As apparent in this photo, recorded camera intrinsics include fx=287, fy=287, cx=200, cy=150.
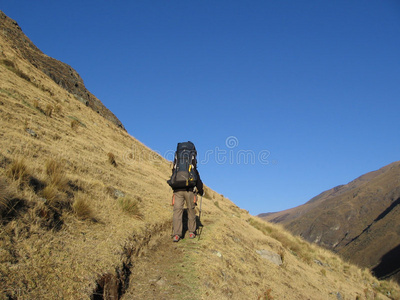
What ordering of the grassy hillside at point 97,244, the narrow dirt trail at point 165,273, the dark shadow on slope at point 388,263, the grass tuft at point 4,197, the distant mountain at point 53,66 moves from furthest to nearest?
the dark shadow on slope at point 388,263, the distant mountain at point 53,66, the narrow dirt trail at point 165,273, the grass tuft at point 4,197, the grassy hillside at point 97,244

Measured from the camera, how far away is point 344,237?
4299 inches

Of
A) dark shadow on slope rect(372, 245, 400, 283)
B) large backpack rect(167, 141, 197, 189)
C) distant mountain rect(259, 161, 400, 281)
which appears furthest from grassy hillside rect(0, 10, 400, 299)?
dark shadow on slope rect(372, 245, 400, 283)

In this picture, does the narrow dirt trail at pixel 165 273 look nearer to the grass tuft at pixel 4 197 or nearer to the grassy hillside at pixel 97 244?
the grassy hillside at pixel 97 244

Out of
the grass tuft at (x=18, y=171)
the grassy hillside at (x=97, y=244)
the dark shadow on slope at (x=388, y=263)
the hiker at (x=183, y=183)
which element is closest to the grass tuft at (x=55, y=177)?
the grassy hillside at (x=97, y=244)

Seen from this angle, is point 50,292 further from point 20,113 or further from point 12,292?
point 20,113

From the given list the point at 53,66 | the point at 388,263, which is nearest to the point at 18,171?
the point at 53,66

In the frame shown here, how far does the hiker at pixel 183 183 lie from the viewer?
7.68m

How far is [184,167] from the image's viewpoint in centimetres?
777

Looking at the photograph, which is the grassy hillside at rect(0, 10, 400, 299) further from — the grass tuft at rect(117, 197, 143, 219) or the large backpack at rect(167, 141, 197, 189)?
the large backpack at rect(167, 141, 197, 189)

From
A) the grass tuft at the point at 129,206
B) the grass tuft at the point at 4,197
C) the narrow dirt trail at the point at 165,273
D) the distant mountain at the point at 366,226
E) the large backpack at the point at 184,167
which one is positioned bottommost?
the narrow dirt trail at the point at 165,273

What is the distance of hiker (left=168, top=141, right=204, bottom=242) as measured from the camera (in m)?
7.68

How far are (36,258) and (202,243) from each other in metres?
4.58

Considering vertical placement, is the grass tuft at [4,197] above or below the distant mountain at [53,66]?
below

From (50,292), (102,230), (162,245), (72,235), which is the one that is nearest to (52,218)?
(72,235)
